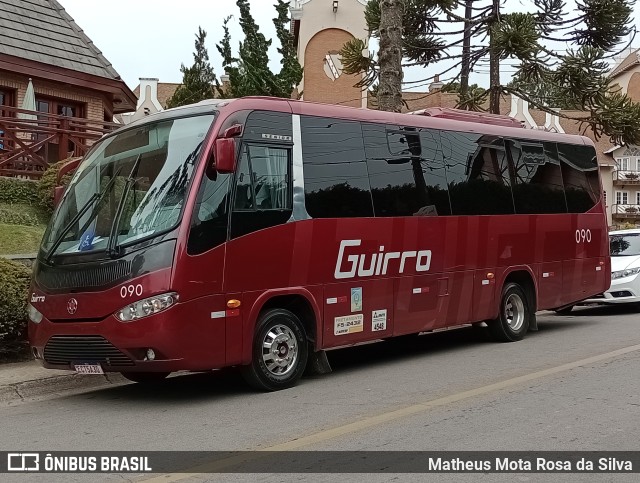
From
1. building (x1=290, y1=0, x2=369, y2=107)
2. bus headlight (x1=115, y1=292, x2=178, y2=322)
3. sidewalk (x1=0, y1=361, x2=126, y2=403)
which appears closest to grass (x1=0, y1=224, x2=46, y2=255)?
sidewalk (x1=0, y1=361, x2=126, y2=403)

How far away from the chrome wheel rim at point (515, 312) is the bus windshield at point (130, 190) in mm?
6156

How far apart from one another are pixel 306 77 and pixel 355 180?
32005 mm

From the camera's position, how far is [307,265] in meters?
8.72

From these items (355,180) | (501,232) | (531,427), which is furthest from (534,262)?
(531,427)

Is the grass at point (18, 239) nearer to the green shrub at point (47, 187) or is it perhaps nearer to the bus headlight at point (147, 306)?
the green shrub at point (47, 187)

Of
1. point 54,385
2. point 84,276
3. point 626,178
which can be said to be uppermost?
point 626,178

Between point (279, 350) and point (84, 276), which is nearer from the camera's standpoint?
point (84, 276)

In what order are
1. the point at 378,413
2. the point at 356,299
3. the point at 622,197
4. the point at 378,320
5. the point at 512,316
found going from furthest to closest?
the point at 622,197
the point at 512,316
the point at 378,320
the point at 356,299
the point at 378,413

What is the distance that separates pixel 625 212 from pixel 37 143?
51326mm

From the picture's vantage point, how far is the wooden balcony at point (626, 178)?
58.4 meters

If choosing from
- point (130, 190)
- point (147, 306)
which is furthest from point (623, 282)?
point (147, 306)

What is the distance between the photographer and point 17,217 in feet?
47.8

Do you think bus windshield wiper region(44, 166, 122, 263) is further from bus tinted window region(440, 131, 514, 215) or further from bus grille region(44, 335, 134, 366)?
bus tinted window region(440, 131, 514, 215)

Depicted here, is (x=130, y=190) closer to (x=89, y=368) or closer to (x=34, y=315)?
(x=34, y=315)
